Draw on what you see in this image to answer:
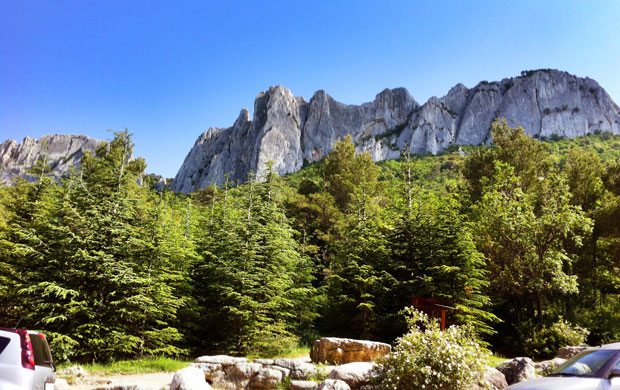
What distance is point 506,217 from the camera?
55.0ft

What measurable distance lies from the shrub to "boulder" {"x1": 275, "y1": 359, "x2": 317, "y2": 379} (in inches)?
88.4

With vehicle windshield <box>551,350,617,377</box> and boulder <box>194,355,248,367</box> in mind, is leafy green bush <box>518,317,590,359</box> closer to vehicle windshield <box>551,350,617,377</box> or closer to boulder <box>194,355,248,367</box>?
vehicle windshield <box>551,350,617,377</box>

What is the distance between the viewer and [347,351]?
10094 mm

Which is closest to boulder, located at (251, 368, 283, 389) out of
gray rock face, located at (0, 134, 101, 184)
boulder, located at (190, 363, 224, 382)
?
boulder, located at (190, 363, 224, 382)

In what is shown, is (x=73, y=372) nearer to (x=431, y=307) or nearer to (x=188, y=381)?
(x=188, y=381)

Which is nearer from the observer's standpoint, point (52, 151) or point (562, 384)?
point (562, 384)

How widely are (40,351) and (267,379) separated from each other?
4941mm

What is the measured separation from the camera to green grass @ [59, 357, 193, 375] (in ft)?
32.6

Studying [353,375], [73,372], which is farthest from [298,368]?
[73,372]

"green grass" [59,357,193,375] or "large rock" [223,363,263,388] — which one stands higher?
"large rock" [223,363,263,388]

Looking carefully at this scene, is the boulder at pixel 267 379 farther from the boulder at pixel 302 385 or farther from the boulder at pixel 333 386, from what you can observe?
the boulder at pixel 333 386

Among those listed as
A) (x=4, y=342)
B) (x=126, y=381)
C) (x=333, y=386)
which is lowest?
(x=126, y=381)

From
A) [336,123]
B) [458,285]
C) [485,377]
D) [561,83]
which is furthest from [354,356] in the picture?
[561,83]

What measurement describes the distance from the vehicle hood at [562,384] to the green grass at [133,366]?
9.36 meters
